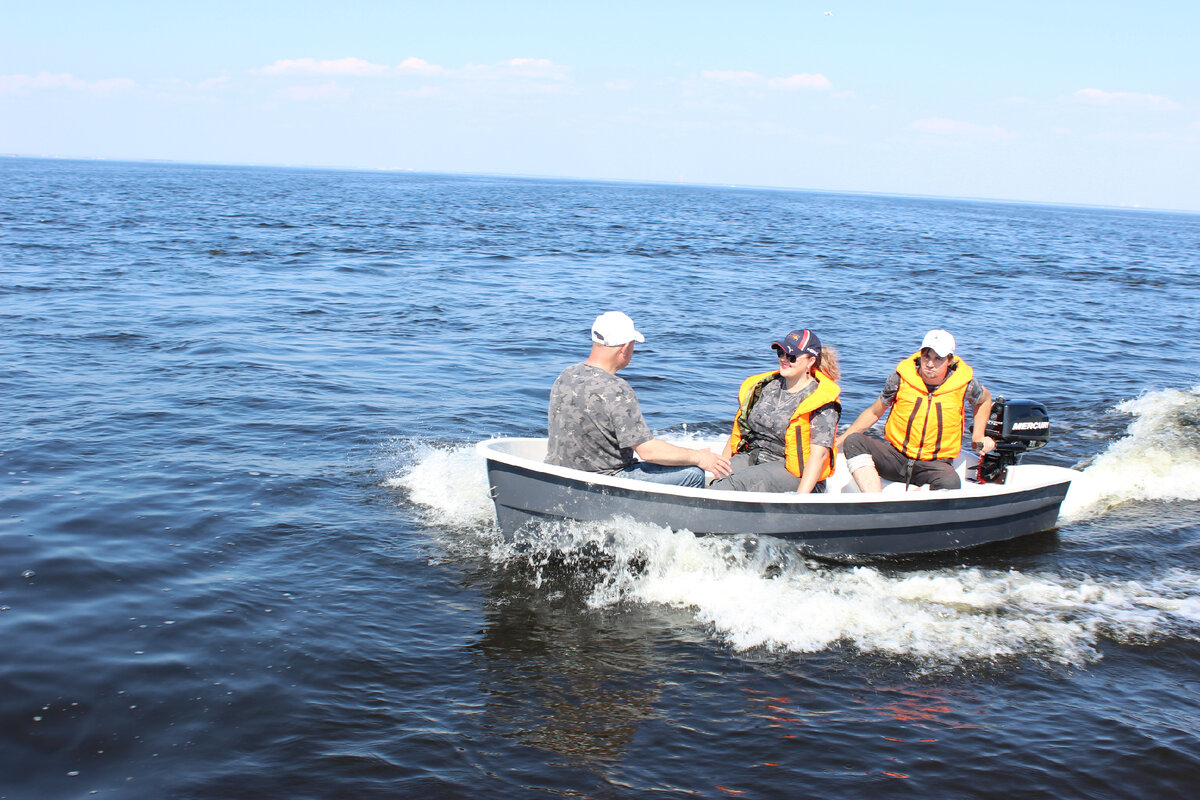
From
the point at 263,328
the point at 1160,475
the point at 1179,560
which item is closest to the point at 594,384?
the point at 1179,560

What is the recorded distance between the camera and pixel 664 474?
682 centimetres

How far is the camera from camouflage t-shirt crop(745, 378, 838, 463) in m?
6.62

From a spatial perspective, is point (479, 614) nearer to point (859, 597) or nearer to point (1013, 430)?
point (859, 597)

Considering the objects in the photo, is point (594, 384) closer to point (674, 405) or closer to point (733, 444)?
point (733, 444)

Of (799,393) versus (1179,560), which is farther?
(1179,560)

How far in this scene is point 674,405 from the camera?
12.4 meters

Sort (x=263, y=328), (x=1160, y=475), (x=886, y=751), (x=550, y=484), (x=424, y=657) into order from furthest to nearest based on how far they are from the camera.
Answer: (x=263, y=328) → (x=1160, y=475) → (x=550, y=484) → (x=424, y=657) → (x=886, y=751)

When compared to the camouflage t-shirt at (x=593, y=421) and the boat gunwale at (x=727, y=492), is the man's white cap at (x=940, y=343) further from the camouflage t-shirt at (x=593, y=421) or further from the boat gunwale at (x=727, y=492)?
the camouflage t-shirt at (x=593, y=421)

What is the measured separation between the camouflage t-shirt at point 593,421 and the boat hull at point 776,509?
0.19 metres

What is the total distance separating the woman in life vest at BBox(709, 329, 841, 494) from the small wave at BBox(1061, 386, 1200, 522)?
3.58 m

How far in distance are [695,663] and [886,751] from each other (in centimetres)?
123

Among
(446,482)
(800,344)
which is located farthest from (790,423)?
(446,482)

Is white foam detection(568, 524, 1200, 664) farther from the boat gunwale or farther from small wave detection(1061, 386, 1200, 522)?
small wave detection(1061, 386, 1200, 522)

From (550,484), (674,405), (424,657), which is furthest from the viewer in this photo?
(674,405)
